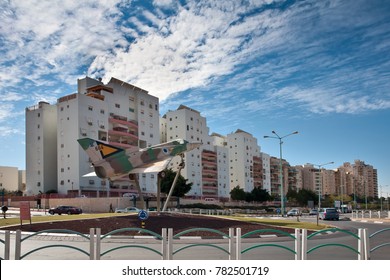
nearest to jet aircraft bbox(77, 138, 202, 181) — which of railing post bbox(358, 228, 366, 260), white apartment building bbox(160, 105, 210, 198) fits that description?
railing post bbox(358, 228, 366, 260)

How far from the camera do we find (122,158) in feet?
123

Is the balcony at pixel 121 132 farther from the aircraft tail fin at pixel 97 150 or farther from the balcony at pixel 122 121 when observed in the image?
the aircraft tail fin at pixel 97 150

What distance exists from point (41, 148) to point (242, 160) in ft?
220

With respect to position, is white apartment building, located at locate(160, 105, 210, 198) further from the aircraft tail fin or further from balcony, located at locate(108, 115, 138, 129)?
the aircraft tail fin

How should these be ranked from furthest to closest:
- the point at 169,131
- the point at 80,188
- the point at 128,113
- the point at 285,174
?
1. the point at 285,174
2. the point at 169,131
3. the point at 128,113
4. the point at 80,188

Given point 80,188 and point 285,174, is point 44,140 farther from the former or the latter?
point 285,174

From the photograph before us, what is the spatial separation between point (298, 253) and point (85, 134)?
71218mm

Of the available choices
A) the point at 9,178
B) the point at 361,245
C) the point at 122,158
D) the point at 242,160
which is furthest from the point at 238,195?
the point at 361,245

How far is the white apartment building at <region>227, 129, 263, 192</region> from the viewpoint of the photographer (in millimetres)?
131250

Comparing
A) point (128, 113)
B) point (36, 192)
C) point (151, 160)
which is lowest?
point (36, 192)

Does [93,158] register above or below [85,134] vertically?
below

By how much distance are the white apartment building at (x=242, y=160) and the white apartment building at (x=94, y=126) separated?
42.7 meters

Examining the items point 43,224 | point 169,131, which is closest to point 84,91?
point 169,131

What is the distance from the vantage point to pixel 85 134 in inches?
3098
